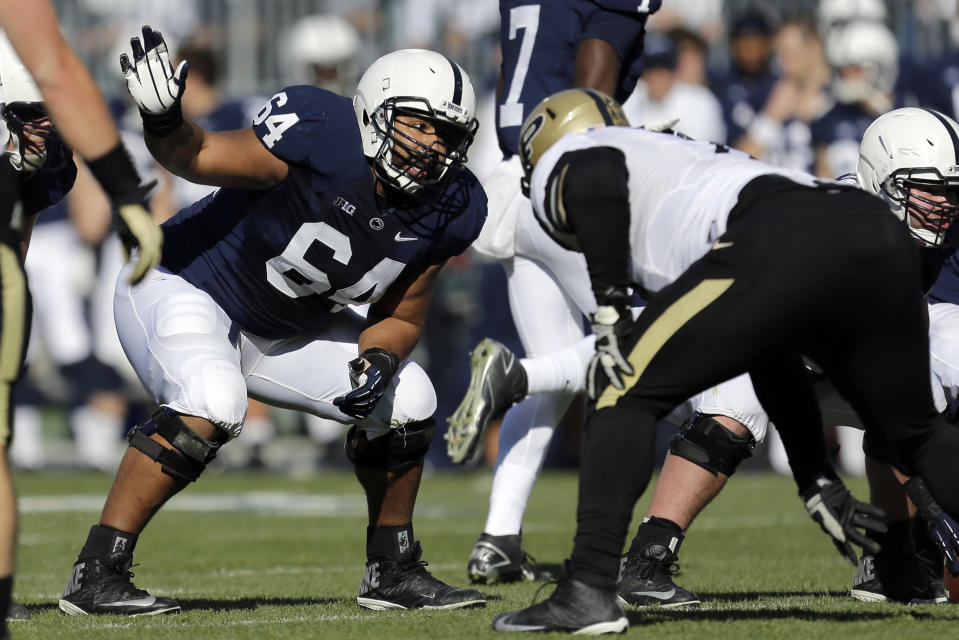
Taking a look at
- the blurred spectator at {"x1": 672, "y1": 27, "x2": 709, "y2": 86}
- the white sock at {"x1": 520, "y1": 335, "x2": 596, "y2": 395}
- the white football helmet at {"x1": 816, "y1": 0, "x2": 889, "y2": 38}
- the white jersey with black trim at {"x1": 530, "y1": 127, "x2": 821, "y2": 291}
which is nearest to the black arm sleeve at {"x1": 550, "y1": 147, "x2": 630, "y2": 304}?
the white jersey with black trim at {"x1": 530, "y1": 127, "x2": 821, "y2": 291}

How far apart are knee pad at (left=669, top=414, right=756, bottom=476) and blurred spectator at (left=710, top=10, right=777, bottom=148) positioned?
5.79m

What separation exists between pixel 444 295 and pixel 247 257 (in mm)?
6284

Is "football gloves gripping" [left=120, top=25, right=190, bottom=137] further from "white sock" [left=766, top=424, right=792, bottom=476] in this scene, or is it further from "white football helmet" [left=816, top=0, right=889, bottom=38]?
"white sock" [left=766, top=424, right=792, bottom=476]

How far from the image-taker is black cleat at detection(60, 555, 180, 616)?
4098 mm

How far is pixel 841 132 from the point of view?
857cm

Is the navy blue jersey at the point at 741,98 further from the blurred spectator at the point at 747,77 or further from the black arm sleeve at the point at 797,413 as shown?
the black arm sleeve at the point at 797,413

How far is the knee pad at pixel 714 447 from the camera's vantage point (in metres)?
4.46

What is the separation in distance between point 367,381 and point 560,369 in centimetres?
88

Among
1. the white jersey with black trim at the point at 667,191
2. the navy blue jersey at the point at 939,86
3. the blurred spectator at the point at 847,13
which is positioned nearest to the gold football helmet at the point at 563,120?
the white jersey with black trim at the point at 667,191

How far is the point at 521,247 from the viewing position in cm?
545

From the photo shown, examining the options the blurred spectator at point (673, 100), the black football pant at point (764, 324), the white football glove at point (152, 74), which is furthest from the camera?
the blurred spectator at point (673, 100)

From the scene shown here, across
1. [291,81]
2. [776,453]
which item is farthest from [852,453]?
[291,81]

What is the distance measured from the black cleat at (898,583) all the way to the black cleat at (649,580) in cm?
53

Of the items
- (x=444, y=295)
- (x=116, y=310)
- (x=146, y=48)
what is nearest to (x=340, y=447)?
(x=444, y=295)
